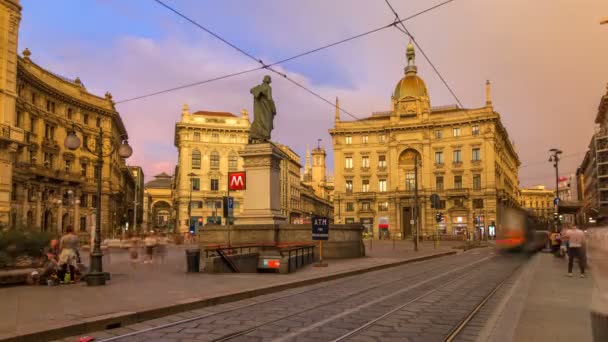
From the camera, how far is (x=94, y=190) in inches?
2648

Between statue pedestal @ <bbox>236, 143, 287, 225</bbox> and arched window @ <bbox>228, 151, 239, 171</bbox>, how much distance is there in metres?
69.3

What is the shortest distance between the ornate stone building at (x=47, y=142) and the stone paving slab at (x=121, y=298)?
3539 cm

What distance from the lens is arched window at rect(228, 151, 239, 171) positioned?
9125 cm

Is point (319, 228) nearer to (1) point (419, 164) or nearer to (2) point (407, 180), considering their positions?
(2) point (407, 180)

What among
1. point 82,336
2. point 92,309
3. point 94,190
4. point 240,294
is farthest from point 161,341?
point 94,190

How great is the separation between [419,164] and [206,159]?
1447 inches

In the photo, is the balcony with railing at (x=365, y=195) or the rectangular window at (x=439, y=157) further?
the balcony with railing at (x=365, y=195)

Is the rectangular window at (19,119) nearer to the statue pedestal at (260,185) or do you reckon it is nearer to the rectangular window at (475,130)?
the statue pedestal at (260,185)

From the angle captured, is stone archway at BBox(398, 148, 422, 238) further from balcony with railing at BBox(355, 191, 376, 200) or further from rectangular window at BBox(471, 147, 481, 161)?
A: rectangular window at BBox(471, 147, 481, 161)

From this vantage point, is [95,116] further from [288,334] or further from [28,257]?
[288,334]

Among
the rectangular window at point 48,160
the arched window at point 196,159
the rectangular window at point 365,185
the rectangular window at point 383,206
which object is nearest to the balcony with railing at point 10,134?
the rectangular window at point 48,160

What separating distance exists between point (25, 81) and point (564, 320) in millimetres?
58166

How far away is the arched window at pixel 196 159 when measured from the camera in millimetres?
89750

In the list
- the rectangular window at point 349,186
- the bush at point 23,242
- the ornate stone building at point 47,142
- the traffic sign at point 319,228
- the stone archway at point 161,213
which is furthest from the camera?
the stone archway at point 161,213
